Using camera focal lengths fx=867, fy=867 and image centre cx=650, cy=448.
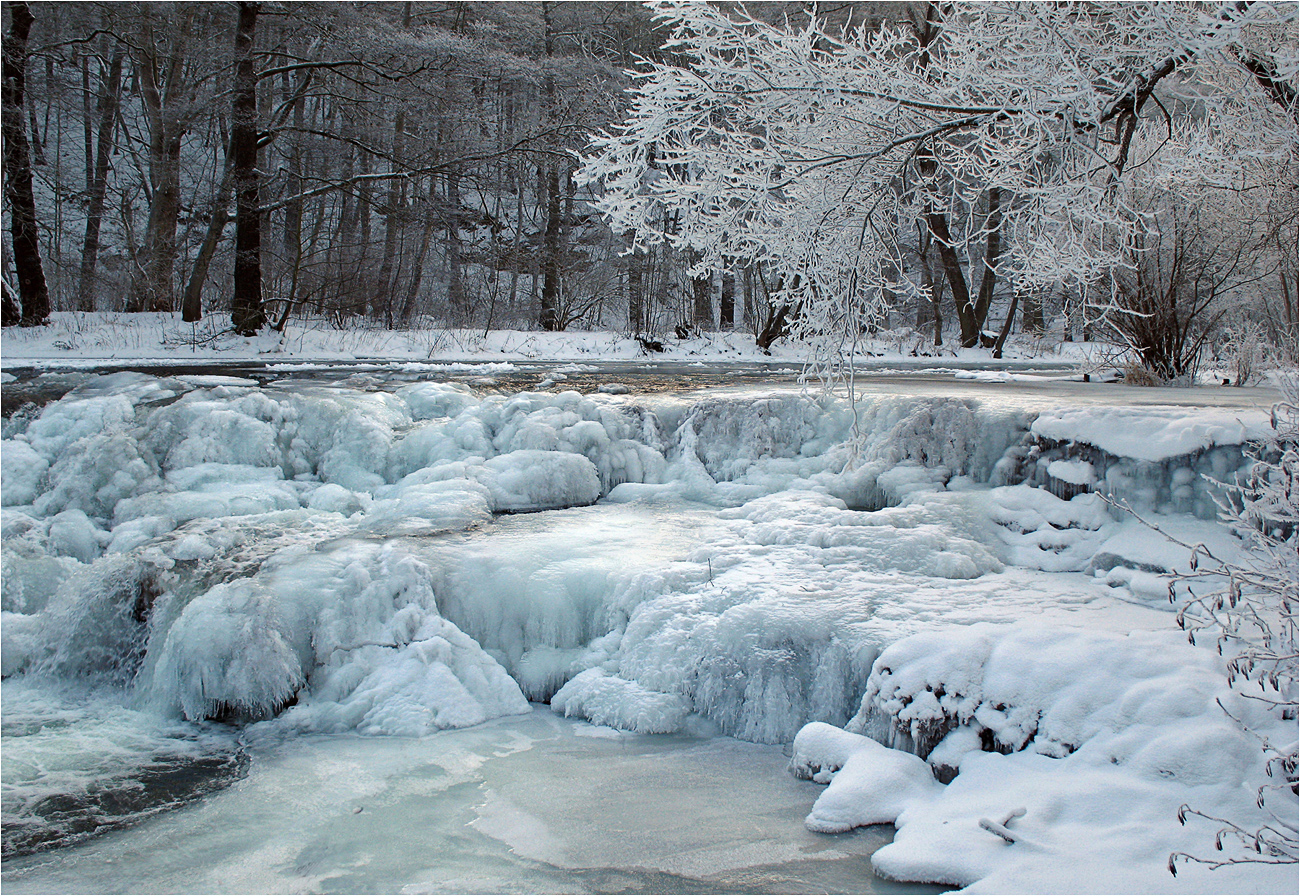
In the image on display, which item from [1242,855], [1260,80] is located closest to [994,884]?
[1242,855]

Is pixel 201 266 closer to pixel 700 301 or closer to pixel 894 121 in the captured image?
pixel 700 301

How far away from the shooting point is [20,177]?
1312 centimetres

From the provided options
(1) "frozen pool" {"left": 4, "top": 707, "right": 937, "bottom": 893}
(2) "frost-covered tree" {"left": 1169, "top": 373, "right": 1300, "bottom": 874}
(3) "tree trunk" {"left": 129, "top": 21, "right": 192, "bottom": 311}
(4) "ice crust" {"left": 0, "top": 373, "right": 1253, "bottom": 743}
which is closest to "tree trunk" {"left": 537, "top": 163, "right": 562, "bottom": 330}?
(3) "tree trunk" {"left": 129, "top": 21, "right": 192, "bottom": 311}

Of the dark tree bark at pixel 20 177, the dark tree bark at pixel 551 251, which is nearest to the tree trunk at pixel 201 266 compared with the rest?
the dark tree bark at pixel 20 177

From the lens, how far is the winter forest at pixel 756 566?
3279 mm

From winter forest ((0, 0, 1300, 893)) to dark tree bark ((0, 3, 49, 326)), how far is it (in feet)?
15.3

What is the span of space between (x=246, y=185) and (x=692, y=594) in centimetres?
1131

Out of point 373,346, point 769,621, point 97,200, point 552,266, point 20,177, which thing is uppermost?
point 97,200

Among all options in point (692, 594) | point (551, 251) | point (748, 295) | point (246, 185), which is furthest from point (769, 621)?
point (551, 251)

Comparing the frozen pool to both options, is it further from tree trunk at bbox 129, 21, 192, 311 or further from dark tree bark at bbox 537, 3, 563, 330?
dark tree bark at bbox 537, 3, 563, 330

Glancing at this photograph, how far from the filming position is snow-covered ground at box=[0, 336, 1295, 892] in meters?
3.47

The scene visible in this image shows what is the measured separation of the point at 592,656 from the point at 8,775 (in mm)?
2776

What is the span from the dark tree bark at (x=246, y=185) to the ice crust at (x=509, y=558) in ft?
16.9

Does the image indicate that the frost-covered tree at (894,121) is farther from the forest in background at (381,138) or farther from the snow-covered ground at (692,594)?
the forest in background at (381,138)
